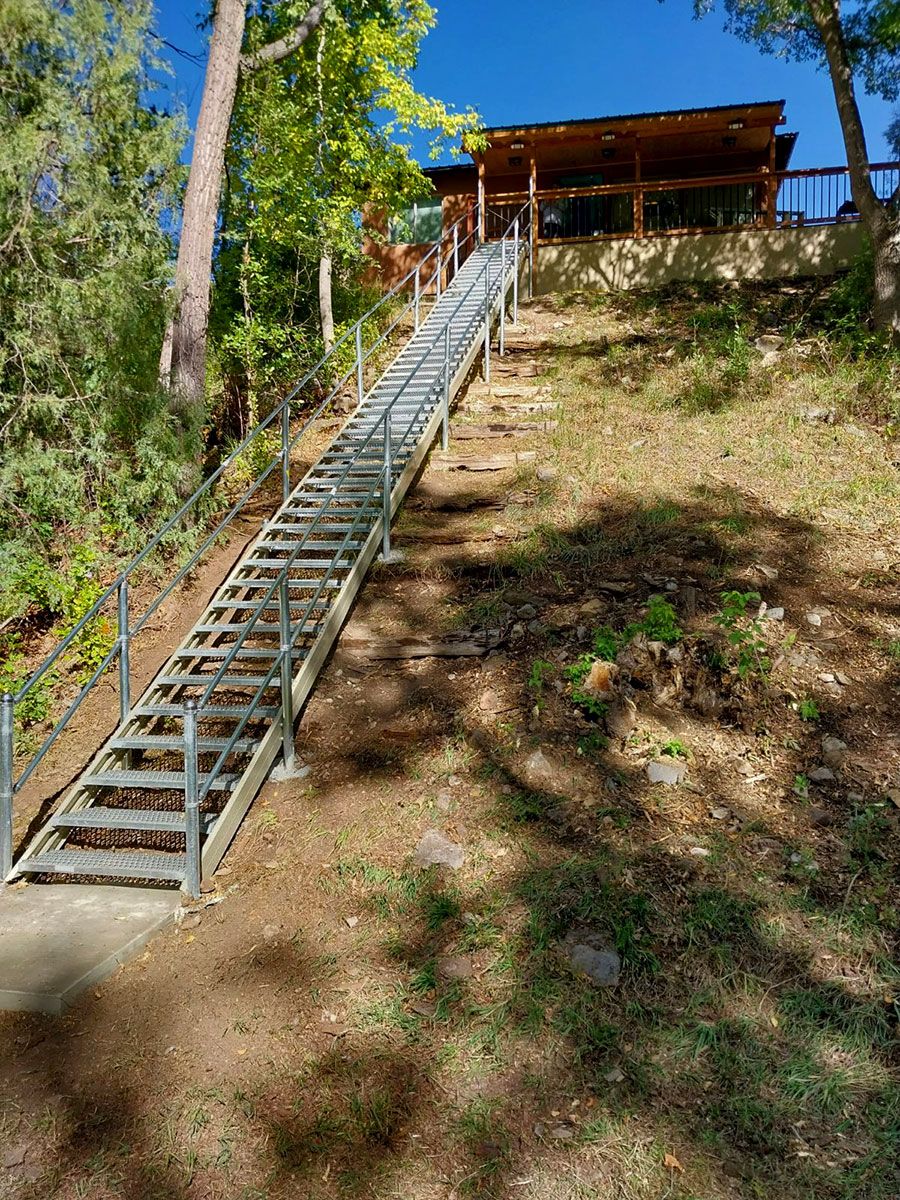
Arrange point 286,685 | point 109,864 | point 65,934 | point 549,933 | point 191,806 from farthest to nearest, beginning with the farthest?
point 286,685
point 109,864
point 191,806
point 65,934
point 549,933

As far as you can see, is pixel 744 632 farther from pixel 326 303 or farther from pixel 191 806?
pixel 326 303

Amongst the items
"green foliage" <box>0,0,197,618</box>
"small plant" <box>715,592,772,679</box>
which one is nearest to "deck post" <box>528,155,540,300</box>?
"green foliage" <box>0,0,197,618</box>

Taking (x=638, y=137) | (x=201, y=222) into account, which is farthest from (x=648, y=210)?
(x=201, y=222)

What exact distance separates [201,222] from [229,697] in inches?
233

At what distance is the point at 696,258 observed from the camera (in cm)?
1552

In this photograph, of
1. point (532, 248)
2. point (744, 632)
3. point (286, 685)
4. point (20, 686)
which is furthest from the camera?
point (532, 248)

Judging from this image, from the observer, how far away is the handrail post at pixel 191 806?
402 centimetres

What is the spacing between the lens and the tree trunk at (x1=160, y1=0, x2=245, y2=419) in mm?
9047

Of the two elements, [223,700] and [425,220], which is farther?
[425,220]

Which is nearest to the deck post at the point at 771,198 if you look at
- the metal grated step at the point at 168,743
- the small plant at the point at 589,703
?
the small plant at the point at 589,703

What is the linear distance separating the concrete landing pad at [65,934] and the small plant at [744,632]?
11.8 ft

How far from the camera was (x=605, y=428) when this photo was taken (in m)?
9.80

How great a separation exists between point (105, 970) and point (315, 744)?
203 centimetres

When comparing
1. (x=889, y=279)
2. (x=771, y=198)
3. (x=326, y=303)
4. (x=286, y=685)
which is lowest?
(x=286, y=685)
